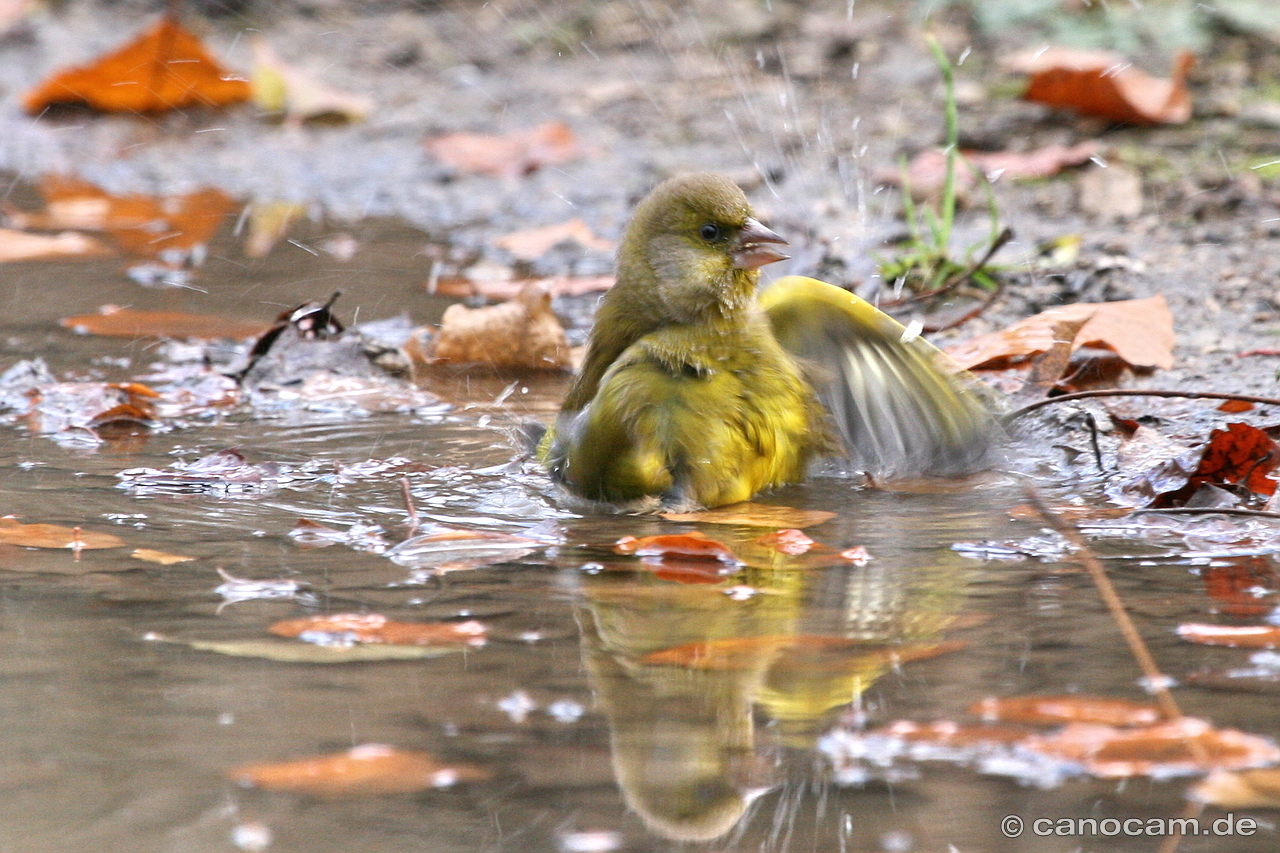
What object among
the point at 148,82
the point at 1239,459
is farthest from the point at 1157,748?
the point at 148,82

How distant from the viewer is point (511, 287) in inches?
220

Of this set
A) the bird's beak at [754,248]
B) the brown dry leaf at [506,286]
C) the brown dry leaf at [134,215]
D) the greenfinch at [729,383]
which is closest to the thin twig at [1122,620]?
the greenfinch at [729,383]

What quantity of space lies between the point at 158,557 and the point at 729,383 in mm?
1259

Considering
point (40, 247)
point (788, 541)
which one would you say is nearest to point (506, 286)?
point (40, 247)

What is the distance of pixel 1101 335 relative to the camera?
13.4ft

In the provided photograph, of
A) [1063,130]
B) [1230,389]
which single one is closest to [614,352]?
[1230,389]

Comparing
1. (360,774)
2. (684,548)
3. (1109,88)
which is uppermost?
(1109,88)

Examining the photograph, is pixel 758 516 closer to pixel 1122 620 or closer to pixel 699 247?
pixel 699 247

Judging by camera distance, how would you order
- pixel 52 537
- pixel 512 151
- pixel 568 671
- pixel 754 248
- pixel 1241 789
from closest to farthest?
pixel 1241 789 < pixel 568 671 < pixel 52 537 < pixel 754 248 < pixel 512 151

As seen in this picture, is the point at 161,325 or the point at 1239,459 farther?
the point at 161,325

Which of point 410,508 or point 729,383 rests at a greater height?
point 729,383

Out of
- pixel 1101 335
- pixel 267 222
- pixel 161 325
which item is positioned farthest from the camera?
pixel 267 222

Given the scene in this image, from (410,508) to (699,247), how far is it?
3.11ft

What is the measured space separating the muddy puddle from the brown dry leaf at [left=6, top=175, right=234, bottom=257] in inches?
121
